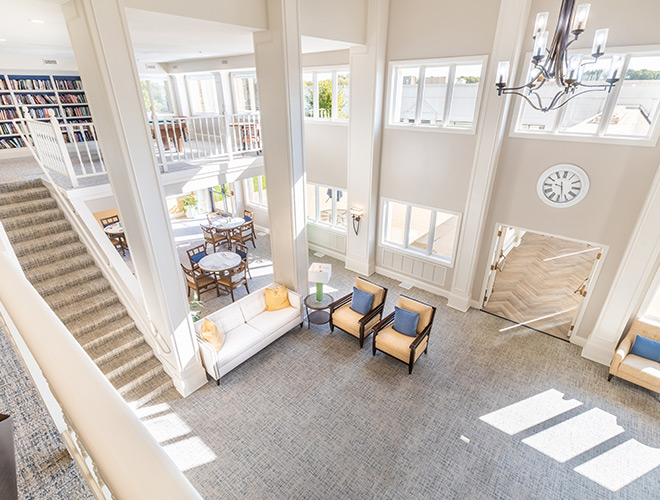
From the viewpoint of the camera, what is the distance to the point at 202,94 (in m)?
9.99

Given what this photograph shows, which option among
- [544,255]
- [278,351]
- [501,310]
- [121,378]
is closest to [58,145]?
[121,378]

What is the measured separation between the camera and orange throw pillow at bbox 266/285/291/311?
20.4ft

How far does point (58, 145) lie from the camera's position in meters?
4.94

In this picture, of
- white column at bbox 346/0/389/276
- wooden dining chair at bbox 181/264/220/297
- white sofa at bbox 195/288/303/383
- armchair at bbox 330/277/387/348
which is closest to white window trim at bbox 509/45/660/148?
white column at bbox 346/0/389/276

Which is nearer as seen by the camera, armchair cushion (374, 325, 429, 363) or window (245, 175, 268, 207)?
armchair cushion (374, 325, 429, 363)

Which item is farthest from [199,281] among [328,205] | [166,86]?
[166,86]

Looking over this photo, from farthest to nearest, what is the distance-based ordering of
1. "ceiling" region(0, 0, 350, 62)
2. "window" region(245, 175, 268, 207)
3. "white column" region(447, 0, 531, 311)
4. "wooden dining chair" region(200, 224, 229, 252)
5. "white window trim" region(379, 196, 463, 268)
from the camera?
1. "window" region(245, 175, 268, 207)
2. "wooden dining chair" region(200, 224, 229, 252)
3. "white window trim" region(379, 196, 463, 268)
4. "white column" region(447, 0, 531, 311)
5. "ceiling" region(0, 0, 350, 62)

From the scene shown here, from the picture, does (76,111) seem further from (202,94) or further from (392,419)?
(392,419)

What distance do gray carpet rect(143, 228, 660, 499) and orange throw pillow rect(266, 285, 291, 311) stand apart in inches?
23.3

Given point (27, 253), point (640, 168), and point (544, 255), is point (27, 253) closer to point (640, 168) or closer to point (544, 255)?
point (640, 168)

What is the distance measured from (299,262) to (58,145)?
13.1 ft

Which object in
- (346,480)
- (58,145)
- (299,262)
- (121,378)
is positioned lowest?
(346,480)

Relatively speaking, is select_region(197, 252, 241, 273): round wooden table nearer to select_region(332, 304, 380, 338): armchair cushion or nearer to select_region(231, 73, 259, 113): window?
select_region(332, 304, 380, 338): armchair cushion

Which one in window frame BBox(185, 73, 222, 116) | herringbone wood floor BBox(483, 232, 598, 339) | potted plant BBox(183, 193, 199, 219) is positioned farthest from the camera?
potted plant BBox(183, 193, 199, 219)
